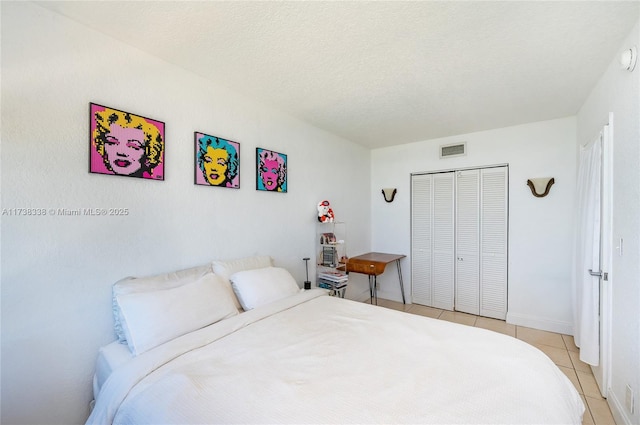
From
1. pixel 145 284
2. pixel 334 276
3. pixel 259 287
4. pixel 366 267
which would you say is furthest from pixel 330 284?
pixel 145 284

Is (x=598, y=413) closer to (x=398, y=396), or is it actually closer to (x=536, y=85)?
(x=398, y=396)

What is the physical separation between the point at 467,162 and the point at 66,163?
Answer: 13.5 ft

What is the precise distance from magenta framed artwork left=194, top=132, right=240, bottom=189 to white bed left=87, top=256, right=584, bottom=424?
1149 mm

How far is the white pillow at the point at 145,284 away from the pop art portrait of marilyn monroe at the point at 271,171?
3.48ft

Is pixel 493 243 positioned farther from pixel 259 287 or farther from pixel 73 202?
pixel 73 202

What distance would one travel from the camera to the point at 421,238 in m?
4.13

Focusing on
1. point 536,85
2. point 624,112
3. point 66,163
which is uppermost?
point 536,85

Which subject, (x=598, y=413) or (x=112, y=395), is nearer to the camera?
(x=112, y=395)

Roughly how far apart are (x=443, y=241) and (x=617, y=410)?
2332 mm

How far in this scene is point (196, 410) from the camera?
108 cm

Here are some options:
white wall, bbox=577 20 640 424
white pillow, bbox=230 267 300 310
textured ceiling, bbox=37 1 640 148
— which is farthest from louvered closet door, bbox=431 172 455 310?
white pillow, bbox=230 267 300 310

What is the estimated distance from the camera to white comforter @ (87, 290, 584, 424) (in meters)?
1.06

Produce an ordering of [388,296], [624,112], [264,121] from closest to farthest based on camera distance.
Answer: [624,112] < [264,121] < [388,296]

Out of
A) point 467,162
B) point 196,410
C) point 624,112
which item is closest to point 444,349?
point 196,410
